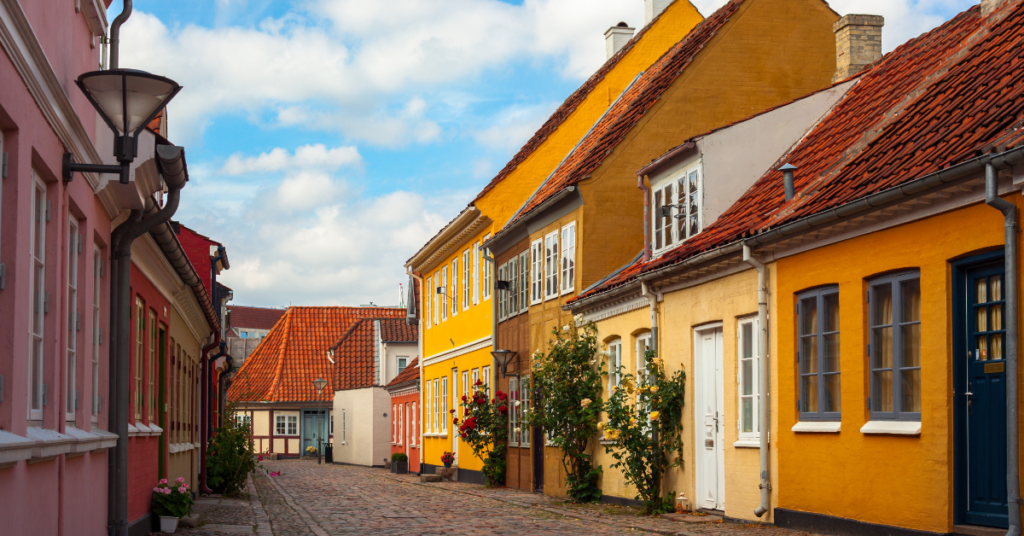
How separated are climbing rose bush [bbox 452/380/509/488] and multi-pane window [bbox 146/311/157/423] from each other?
1072 centimetres

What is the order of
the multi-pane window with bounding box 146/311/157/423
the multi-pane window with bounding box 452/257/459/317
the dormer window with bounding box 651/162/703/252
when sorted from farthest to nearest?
the multi-pane window with bounding box 452/257/459/317, the dormer window with bounding box 651/162/703/252, the multi-pane window with bounding box 146/311/157/423

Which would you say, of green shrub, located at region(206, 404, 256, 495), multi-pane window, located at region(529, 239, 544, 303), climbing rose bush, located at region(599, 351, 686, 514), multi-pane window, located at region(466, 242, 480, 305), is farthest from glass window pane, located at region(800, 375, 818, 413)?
multi-pane window, located at region(466, 242, 480, 305)

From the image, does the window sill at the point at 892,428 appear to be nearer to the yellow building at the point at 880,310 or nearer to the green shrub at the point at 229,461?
the yellow building at the point at 880,310

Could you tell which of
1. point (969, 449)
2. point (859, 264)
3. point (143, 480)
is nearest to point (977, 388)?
point (969, 449)

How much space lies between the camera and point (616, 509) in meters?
16.1

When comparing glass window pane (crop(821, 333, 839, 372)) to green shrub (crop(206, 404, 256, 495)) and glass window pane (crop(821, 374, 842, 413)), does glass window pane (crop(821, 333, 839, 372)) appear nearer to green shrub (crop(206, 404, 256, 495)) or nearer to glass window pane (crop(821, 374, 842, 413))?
glass window pane (crop(821, 374, 842, 413))

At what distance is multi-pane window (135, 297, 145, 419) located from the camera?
40.5 ft

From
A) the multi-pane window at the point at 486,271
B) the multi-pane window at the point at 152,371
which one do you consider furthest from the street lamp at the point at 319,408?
the multi-pane window at the point at 152,371

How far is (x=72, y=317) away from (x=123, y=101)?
1.88 m

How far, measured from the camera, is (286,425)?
170 ft

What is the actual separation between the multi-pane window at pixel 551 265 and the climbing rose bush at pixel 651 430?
5.26 meters

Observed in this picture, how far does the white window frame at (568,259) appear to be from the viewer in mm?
19828

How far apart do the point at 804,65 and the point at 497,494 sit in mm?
9471

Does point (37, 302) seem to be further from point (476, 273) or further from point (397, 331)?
point (397, 331)
